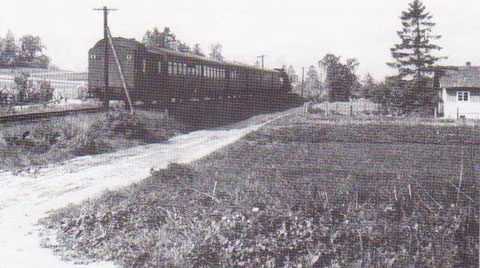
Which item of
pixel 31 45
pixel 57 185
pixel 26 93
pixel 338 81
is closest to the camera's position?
pixel 57 185

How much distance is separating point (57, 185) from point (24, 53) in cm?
8343

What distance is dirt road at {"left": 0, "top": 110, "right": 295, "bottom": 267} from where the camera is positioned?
291 inches

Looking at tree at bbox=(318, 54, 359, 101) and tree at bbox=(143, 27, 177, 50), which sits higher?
tree at bbox=(143, 27, 177, 50)

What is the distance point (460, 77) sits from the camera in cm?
4169

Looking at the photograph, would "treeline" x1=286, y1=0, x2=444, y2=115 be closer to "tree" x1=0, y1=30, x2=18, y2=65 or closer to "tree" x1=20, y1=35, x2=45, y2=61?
"tree" x1=0, y1=30, x2=18, y2=65

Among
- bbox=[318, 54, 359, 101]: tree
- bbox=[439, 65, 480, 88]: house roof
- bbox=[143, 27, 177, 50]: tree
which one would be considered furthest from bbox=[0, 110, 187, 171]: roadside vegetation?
bbox=[143, 27, 177, 50]: tree

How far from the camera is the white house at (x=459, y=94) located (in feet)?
130

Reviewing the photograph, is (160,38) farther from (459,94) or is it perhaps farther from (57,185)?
(57,185)

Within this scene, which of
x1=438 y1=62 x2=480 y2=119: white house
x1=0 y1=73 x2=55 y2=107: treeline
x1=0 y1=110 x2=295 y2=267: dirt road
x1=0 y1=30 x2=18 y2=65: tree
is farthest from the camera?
x1=0 y1=30 x2=18 y2=65: tree

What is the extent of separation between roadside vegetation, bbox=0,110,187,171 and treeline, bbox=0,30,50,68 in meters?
57.4

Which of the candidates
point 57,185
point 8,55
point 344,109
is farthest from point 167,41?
point 57,185

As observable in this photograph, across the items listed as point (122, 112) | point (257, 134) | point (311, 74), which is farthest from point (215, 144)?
point (311, 74)

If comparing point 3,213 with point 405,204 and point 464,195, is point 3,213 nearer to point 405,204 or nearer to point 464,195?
point 405,204

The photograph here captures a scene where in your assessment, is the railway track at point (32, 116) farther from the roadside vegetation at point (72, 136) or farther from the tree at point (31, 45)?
the tree at point (31, 45)
